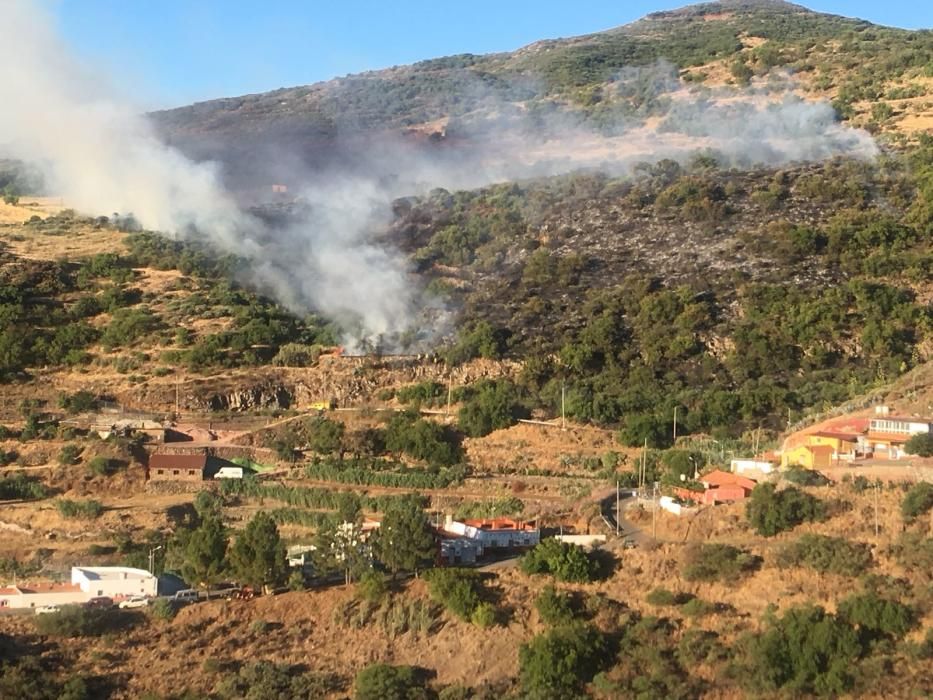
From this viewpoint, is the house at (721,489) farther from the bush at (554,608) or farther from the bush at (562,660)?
the bush at (562,660)

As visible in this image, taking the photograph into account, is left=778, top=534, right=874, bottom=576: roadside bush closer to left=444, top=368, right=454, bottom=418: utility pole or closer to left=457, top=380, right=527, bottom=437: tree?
left=457, top=380, right=527, bottom=437: tree

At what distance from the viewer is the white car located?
23.5 metres

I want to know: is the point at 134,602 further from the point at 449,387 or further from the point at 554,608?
the point at 449,387

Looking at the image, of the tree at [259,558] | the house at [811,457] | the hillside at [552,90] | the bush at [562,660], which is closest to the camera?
the bush at [562,660]

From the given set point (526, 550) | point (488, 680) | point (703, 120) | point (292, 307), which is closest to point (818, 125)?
point (703, 120)

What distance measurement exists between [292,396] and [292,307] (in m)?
6.54

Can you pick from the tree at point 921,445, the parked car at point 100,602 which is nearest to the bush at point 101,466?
the parked car at point 100,602

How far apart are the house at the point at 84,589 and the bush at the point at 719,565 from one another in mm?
9763

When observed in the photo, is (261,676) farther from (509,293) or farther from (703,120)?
(703,120)

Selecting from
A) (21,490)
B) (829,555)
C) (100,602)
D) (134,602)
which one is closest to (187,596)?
(134,602)

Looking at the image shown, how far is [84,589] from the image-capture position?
24.1 m

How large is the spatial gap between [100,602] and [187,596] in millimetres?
1524

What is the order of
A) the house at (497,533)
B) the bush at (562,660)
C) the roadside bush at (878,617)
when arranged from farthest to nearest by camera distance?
the house at (497,533) → the roadside bush at (878,617) → the bush at (562,660)

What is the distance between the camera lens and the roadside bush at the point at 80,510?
29.8 m
